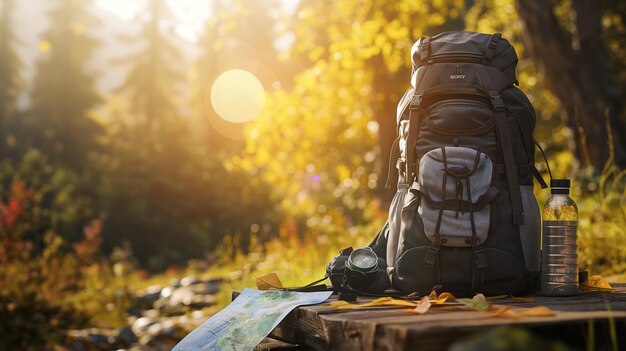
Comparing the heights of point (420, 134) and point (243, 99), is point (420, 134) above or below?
below

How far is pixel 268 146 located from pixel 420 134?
7.03 metres

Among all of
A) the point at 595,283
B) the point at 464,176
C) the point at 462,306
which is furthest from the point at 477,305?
the point at 595,283

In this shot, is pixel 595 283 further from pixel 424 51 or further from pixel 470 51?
pixel 424 51

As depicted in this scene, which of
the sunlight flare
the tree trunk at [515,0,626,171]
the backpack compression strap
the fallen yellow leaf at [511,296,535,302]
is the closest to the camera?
the fallen yellow leaf at [511,296,535,302]

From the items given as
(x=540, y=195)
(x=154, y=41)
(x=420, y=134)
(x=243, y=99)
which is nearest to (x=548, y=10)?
(x=540, y=195)

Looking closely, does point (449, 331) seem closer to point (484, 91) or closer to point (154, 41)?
point (484, 91)

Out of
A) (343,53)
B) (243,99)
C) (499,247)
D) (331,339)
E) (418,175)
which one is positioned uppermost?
(243,99)

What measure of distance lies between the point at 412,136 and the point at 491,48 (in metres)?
0.54

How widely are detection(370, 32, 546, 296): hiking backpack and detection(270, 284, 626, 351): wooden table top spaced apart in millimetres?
203

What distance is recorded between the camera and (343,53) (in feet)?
27.3

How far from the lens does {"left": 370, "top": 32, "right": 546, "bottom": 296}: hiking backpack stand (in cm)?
280

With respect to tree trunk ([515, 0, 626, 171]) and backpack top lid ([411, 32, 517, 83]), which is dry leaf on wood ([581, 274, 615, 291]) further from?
tree trunk ([515, 0, 626, 171])

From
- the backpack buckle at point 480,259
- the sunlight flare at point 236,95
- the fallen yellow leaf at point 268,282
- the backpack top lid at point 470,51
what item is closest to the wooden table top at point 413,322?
the backpack buckle at point 480,259

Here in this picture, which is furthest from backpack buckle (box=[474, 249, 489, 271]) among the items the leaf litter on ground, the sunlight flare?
the sunlight flare
